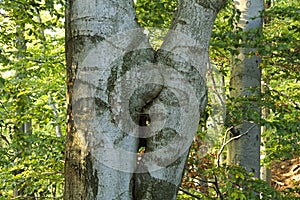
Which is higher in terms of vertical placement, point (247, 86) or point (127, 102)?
point (127, 102)

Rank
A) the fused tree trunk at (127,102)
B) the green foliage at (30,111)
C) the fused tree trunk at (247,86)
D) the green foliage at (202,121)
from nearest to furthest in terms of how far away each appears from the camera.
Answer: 1. the fused tree trunk at (127,102)
2. the green foliage at (202,121)
3. the green foliage at (30,111)
4. the fused tree trunk at (247,86)

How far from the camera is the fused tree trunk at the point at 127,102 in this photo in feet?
5.88

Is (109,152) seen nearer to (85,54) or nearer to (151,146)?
(151,146)

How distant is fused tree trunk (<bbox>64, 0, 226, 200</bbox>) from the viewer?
1.79 metres

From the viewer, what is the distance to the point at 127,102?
5.99 feet

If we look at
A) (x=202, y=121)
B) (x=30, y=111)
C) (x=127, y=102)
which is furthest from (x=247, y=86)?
(x=127, y=102)

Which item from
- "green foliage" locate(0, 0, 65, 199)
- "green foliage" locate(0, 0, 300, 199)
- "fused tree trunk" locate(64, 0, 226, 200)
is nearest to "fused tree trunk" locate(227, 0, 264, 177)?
"green foliage" locate(0, 0, 300, 199)

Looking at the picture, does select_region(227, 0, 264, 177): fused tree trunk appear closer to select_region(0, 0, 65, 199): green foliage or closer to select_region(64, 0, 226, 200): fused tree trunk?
select_region(0, 0, 65, 199): green foliage

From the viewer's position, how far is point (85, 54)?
1.86m

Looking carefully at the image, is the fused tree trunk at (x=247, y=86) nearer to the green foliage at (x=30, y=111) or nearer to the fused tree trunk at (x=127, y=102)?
the green foliage at (x=30, y=111)

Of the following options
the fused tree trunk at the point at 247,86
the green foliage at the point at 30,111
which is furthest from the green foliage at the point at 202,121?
the fused tree trunk at the point at 247,86

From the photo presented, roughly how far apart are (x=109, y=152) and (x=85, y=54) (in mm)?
468

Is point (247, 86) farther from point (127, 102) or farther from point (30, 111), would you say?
point (127, 102)

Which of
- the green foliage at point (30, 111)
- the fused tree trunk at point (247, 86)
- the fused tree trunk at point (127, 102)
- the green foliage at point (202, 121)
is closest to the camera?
the fused tree trunk at point (127, 102)
